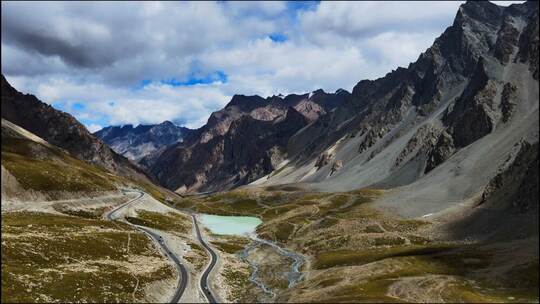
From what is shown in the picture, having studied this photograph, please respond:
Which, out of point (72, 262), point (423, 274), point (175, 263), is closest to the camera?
point (72, 262)

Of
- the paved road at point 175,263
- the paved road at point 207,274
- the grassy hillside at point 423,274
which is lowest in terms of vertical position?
the grassy hillside at point 423,274

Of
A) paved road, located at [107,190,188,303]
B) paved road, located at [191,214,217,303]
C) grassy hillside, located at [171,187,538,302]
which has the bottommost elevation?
grassy hillside, located at [171,187,538,302]

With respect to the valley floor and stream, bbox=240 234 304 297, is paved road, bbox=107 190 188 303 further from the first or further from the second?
stream, bbox=240 234 304 297

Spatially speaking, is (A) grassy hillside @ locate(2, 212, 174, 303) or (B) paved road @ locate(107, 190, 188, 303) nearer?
(A) grassy hillside @ locate(2, 212, 174, 303)

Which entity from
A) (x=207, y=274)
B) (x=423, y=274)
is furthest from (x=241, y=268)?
(x=423, y=274)

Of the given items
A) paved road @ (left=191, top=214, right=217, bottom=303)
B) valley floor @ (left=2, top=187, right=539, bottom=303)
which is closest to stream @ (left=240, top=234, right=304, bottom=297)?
valley floor @ (left=2, top=187, right=539, bottom=303)

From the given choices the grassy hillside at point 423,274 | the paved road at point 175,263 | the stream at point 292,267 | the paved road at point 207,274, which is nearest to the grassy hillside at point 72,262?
the paved road at point 175,263

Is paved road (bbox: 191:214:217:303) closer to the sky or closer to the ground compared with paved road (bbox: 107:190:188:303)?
closer to the ground

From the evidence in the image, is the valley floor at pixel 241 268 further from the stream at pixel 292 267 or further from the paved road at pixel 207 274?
the paved road at pixel 207 274

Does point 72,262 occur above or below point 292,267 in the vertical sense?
above

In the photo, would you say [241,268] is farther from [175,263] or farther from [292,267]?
[175,263]

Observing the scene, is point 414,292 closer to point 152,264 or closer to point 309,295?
point 309,295
